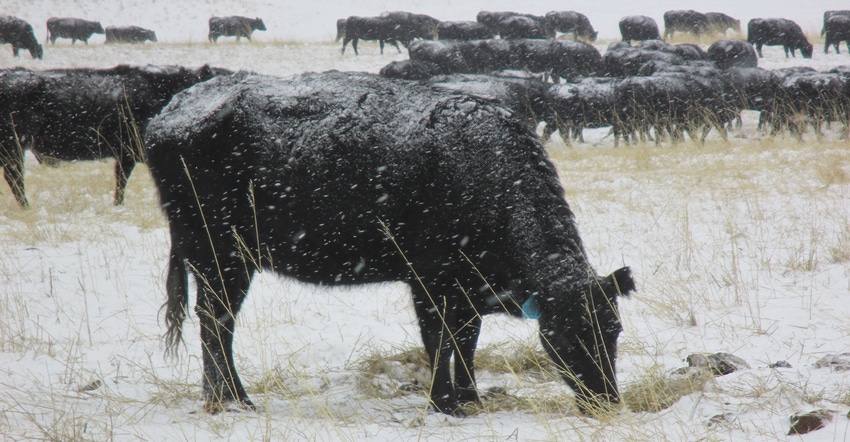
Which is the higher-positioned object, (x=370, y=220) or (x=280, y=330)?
(x=370, y=220)

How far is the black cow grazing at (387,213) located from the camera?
111 inches

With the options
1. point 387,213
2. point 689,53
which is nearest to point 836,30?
point 689,53

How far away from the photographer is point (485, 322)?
4.41 metres

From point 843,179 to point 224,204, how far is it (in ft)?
22.1

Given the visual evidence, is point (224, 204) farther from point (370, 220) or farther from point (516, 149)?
point (516, 149)

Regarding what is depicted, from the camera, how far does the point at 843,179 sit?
6859 mm

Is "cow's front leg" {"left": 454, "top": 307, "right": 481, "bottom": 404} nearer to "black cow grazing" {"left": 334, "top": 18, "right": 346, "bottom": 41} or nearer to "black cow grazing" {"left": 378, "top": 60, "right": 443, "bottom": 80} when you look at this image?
"black cow grazing" {"left": 378, "top": 60, "right": 443, "bottom": 80}

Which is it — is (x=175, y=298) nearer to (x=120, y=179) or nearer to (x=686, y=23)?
(x=120, y=179)

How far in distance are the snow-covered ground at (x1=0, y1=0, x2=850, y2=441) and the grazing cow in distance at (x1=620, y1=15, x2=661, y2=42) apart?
18.5 meters

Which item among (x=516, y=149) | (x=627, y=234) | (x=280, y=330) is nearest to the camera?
(x=516, y=149)

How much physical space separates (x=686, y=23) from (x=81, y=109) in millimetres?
27620

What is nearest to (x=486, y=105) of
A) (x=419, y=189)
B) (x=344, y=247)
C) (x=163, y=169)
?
(x=419, y=189)

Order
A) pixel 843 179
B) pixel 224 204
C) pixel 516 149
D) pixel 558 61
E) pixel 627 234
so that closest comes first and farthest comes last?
pixel 516 149 → pixel 224 204 → pixel 627 234 → pixel 843 179 → pixel 558 61

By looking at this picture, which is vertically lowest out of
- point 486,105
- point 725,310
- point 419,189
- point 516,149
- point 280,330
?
point 280,330
